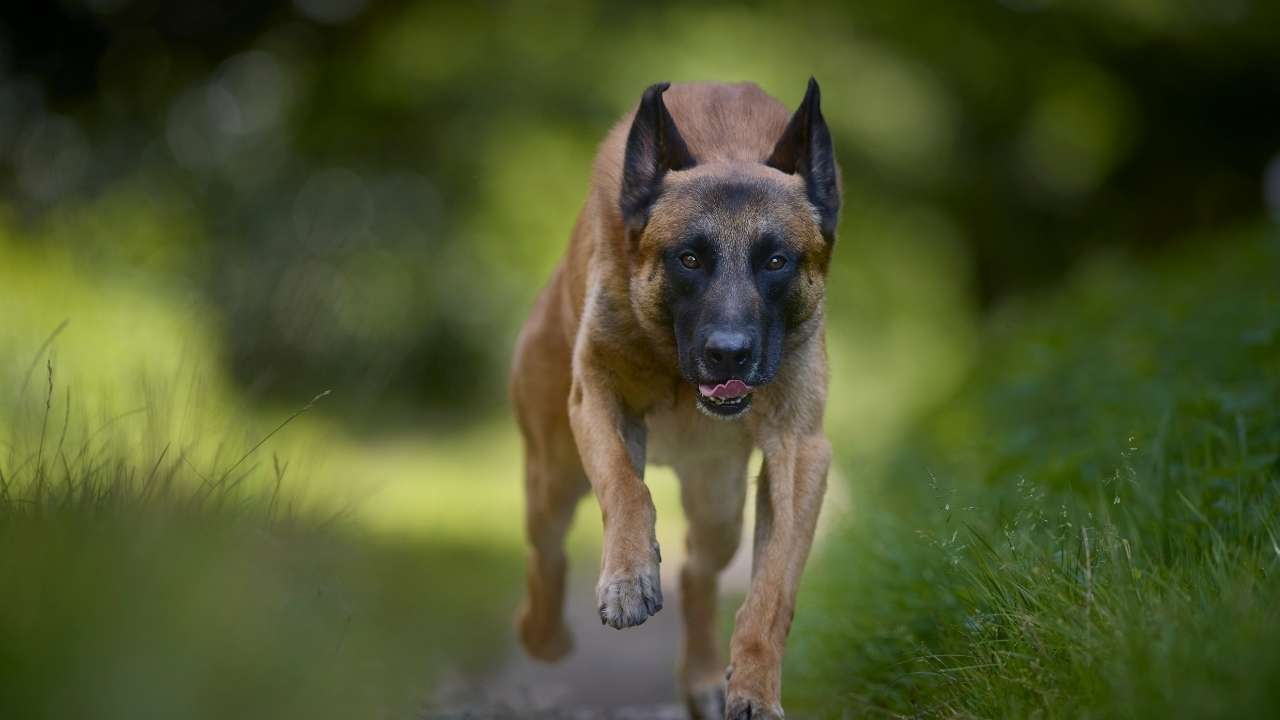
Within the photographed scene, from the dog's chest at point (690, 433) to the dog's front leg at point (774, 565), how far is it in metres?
0.24

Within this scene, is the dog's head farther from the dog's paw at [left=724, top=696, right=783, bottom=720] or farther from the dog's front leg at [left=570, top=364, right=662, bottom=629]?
the dog's paw at [left=724, top=696, right=783, bottom=720]

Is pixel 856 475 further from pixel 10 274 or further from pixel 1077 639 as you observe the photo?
pixel 10 274

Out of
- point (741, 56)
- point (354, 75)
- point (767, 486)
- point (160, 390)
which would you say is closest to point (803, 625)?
point (767, 486)

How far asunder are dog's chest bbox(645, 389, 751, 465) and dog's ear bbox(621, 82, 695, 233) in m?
0.67

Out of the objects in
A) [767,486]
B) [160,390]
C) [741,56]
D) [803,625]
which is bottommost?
[803,625]

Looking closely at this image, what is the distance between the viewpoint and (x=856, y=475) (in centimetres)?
764

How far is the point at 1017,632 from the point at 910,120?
10.1 meters

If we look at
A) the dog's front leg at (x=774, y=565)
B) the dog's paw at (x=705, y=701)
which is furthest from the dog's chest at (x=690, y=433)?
the dog's paw at (x=705, y=701)

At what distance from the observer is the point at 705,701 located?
18.3ft

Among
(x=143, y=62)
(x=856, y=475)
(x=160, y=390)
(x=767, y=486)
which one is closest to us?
(x=767, y=486)

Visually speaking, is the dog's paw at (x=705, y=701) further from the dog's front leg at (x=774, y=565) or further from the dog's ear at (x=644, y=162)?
the dog's ear at (x=644, y=162)

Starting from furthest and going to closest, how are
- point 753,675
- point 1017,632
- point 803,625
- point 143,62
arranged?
1. point 143,62
2. point 803,625
3. point 753,675
4. point 1017,632

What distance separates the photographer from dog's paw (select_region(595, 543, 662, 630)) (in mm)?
3938

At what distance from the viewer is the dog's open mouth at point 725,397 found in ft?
14.0
